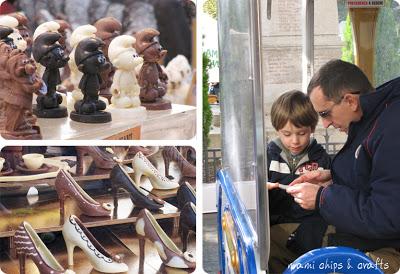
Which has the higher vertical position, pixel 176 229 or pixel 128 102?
pixel 128 102

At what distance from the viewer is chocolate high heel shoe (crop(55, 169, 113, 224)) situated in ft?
11.3

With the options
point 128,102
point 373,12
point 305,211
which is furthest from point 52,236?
point 373,12

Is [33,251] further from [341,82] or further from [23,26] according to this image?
[341,82]

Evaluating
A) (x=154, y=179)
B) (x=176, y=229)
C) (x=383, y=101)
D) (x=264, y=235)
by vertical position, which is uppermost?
(x=383, y=101)

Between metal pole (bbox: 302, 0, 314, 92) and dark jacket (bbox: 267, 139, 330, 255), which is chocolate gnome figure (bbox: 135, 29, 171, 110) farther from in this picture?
dark jacket (bbox: 267, 139, 330, 255)

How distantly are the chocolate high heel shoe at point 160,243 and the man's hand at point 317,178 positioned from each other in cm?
161

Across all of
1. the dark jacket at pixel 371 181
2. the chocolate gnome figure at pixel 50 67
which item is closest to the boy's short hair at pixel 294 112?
the dark jacket at pixel 371 181

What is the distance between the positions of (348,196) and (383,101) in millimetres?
306

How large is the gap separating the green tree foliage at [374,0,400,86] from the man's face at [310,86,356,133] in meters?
0.71

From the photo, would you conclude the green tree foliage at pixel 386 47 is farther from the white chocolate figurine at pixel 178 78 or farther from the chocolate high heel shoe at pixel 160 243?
the chocolate high heel shoe at pixel 160 243

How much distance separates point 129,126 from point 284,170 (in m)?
1.22

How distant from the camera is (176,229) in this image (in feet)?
11.8

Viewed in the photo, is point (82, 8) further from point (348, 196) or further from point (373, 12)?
point (348, 196)

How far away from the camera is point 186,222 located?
360 cm
